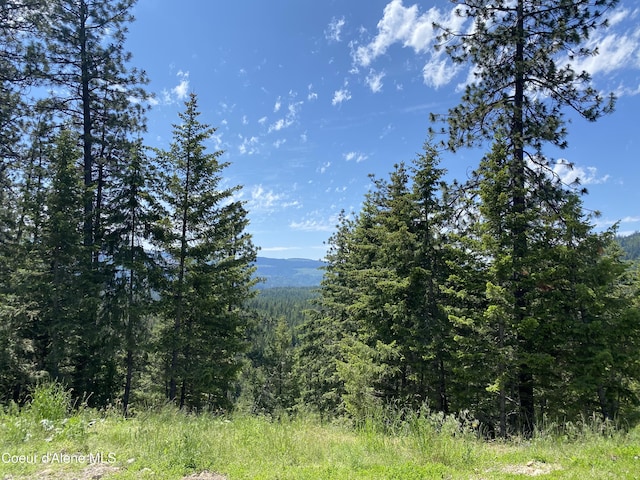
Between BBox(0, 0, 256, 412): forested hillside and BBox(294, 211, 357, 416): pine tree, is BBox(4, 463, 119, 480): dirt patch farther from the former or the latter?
BBox(294, 211, 357, 416): pine tree

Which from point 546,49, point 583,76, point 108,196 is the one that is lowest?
point 108,196

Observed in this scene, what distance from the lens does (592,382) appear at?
315 inches

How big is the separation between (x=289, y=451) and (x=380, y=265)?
33.1ft

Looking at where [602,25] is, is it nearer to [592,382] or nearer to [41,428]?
[592,382]

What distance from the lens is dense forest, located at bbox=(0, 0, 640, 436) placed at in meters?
8.73

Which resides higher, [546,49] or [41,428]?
[546,49]

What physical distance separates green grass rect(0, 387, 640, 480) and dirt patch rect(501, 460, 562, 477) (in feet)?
0.04

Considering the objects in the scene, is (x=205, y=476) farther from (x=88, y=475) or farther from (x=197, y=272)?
(x=197, y=272)

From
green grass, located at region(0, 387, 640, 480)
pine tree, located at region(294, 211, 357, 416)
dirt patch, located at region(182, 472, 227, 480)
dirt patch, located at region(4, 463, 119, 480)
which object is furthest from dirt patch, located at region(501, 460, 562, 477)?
pine tree, located at region(294, 211, 357, 416)

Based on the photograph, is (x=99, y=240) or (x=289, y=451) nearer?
(x=289, y=451)

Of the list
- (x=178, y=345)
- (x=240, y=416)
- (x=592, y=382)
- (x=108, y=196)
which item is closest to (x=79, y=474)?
(x=240, y=416)

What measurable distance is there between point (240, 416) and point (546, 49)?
12271 millimetres

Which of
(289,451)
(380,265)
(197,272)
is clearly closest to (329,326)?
(380,265)

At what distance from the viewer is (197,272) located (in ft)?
38.5
